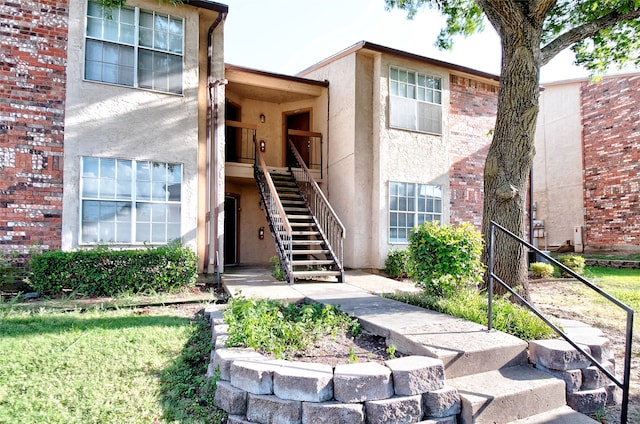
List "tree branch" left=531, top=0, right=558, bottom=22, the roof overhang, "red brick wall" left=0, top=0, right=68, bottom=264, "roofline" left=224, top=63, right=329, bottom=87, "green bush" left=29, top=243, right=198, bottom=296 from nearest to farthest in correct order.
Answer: "tree branch" left=531, top=0, right=558, bottom=22
"green bush" left=29, top=243, right=198, bottom=296
"red brick wall" left=0, top=0, right=68, bottom=264
"roofline" left=224, top=63, right=329, bottom=87
the roof overhang

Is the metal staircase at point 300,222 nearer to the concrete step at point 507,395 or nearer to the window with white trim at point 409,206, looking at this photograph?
the window with white trim at point 409,206

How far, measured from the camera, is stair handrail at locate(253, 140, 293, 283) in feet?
24.5

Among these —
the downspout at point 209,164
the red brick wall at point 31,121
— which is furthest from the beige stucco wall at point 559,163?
the red brick wall at point 31,121

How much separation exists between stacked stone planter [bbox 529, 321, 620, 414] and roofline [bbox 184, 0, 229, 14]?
809 cm

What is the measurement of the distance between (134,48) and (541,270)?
10899 mm

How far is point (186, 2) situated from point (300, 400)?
793 cm

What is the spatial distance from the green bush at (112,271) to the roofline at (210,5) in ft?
16.2

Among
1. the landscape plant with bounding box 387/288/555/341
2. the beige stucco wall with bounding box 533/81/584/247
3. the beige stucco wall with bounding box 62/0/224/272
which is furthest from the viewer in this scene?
the beige stucco wall with bounding box 533/81/584/247

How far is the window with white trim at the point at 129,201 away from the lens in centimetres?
706

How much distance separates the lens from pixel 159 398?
310 centimetres

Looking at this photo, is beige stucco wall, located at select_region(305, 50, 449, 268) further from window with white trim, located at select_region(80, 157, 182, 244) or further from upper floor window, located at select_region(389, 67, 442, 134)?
window with white trim, located at select_region(80, 157, 182, 244)

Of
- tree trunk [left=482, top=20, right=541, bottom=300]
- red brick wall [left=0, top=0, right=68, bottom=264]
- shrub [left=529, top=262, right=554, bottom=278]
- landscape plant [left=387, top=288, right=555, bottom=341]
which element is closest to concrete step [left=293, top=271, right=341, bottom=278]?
landscape plant [left=387, top=288, right=555, bottom=341]

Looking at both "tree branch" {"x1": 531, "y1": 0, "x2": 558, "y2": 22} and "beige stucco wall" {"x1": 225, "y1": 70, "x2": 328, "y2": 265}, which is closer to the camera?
"tree branch" {"x1": 531, "y1": 0, "x2": 558, "y2": 22}

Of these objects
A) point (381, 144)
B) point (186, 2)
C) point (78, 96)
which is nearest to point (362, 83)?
point (381, 144)
